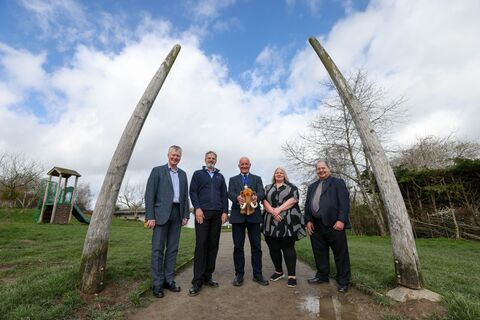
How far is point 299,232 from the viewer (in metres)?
4.54

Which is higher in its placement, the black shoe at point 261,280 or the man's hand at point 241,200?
the man's hand at point 241,200

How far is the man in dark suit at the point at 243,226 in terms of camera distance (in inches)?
177

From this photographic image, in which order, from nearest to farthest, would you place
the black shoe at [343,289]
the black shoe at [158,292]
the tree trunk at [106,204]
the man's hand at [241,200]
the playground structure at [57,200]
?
the tree trunk at [106,204]
the black shoe at [158,292]
the black shoe at [343,289]
the man's hand at [241,200]
the playground structure at [57,200]

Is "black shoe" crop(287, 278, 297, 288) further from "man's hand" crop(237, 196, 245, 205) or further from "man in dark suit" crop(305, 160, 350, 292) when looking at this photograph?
"man's hand" crop(237, 196, 245, 205)

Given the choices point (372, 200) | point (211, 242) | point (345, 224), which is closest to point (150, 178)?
point (211, 242)

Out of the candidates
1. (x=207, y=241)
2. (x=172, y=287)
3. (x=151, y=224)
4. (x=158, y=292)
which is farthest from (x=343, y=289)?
(x=151, y=224)

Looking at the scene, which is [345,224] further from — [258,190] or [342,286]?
[258,190]

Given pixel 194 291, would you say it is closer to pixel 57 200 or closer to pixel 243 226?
pixel 243 226

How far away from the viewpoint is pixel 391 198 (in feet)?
13.3

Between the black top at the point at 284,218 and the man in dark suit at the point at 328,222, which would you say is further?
the black top at the point at 284,218

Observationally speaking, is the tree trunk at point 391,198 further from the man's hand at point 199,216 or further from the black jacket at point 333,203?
the man's hand at point 199,216

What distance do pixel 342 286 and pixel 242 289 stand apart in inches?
58.7

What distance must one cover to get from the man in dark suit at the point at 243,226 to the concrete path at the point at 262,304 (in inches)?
8.4

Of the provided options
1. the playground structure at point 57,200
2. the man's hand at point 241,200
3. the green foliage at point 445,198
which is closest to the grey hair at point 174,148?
the man's hand at point 241,200
